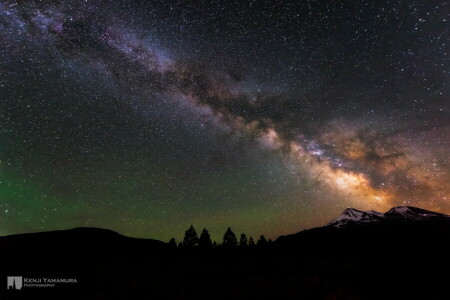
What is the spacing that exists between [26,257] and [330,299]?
114 feet

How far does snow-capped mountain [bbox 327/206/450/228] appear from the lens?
5118 inches

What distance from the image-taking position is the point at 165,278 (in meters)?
20.7

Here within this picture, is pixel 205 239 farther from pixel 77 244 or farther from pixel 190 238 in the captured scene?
pixel 77 244

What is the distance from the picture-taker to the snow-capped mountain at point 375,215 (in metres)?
130

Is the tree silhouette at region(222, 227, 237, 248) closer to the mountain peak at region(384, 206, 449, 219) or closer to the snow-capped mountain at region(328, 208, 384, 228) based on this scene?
the snow-capped mountain at region(328, 208, 384, 228)

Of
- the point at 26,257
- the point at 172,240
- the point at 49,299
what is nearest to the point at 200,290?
the point at 49,299

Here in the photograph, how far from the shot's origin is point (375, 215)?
5389 inches

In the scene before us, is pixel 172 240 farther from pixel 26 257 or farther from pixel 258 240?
pixel 26 257

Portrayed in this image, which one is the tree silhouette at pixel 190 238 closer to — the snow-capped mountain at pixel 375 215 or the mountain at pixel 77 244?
the mountain at pixel 77 244

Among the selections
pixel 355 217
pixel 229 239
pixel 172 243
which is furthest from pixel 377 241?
pixel 355 217

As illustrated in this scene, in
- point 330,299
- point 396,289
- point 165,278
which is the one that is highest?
point 165,278

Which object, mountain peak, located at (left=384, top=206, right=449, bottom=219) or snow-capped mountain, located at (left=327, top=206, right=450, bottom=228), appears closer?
snow-capped mountain, located at (left=327, top=206, right=450, bottom=228)

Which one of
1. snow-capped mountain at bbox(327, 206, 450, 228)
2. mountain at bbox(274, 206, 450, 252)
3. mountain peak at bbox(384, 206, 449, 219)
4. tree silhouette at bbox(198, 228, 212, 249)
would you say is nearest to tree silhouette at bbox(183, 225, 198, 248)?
tree silhouette at bbox(198, 228, 212, 249)

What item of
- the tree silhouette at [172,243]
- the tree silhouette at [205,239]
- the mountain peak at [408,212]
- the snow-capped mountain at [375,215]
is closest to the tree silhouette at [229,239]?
the tree silhouette at [205,239]
